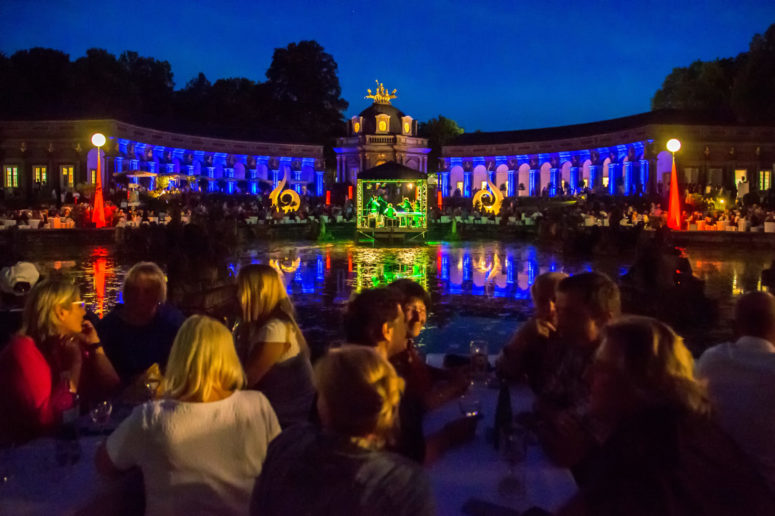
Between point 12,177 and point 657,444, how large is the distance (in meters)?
49.4

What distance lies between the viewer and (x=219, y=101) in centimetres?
7281

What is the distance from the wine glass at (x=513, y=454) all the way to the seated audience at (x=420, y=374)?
0.63m

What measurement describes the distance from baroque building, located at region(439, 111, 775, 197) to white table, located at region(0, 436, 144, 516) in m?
34.8

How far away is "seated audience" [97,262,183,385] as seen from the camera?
4418 millimetres

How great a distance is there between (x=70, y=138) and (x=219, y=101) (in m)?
29.4

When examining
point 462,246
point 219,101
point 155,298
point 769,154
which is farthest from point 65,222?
point 219,101

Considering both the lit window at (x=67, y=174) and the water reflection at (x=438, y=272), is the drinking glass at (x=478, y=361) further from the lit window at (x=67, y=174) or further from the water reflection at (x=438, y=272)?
the lit window at (x=67, y=174)

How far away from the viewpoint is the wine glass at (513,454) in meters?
2.65

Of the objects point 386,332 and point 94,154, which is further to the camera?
point 94,154

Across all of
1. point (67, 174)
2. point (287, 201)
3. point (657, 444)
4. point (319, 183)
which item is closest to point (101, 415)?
Answer: point (657, 444)

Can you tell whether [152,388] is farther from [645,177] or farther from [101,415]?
[645,177]

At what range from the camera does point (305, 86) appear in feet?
269

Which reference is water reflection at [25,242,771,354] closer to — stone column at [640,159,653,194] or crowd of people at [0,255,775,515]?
crowd of people at [0,255,775,515]

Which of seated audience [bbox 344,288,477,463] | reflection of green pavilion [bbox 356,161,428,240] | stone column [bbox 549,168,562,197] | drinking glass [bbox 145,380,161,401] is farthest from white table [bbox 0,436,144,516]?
stone column [bbox 549,168,562,197]
